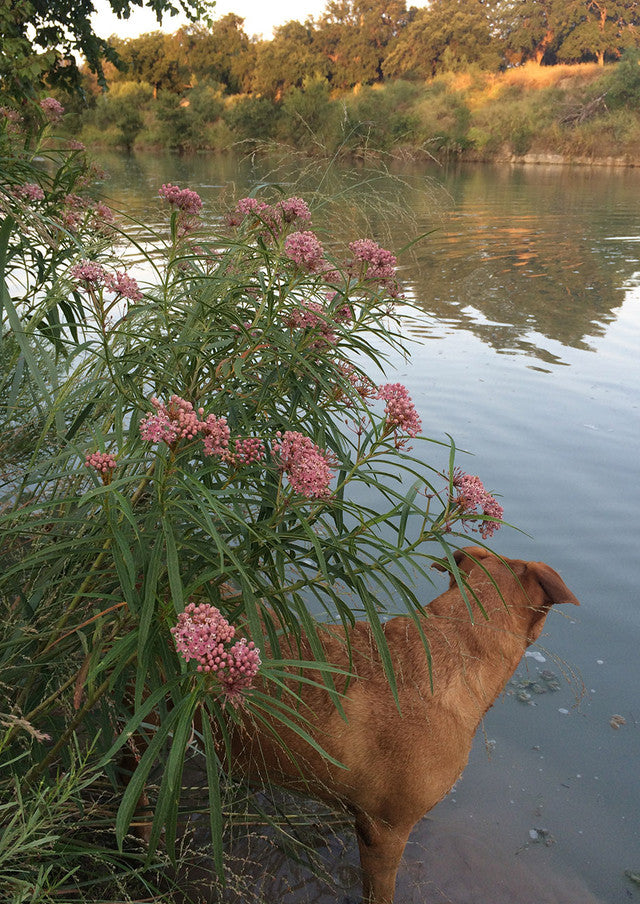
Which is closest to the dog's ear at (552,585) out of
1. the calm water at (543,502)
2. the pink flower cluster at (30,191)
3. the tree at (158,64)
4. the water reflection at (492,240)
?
the calm water at (543,502)

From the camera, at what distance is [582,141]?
1709 inches

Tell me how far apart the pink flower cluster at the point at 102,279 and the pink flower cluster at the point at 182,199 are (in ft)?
1.32

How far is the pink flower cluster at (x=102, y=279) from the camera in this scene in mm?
1862

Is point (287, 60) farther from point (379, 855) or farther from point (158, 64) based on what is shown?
point (379, 855)

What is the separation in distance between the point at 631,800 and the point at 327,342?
2468mm

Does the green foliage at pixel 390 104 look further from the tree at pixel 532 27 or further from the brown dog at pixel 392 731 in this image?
Answer: the brown dog at pixel 392 731

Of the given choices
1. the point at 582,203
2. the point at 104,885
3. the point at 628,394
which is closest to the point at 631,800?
the point at 104,885

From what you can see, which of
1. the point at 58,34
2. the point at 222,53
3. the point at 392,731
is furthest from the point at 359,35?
the point at 392,731

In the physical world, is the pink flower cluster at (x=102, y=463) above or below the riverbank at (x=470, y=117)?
above

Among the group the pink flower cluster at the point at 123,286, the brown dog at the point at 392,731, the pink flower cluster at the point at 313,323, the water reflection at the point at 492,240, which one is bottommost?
the water reflection at the point at 492,240

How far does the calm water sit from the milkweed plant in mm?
544

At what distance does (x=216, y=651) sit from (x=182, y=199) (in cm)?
168

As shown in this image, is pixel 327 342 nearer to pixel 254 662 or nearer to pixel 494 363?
pixel 254 662

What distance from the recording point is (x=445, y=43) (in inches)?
2810
